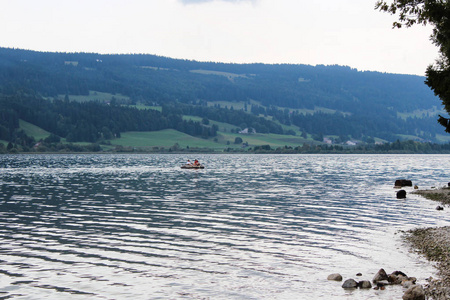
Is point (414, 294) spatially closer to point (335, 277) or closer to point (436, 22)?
point (335, 277)

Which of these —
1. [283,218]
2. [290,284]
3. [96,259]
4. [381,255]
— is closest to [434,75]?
[283,218]

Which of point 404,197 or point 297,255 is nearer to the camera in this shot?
point 297,255

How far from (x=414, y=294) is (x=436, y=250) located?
10.7 metres

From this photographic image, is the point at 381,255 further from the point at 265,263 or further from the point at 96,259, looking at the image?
the point at 96,259

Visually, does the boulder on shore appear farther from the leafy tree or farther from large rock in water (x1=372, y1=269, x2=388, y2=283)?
the leafy tree

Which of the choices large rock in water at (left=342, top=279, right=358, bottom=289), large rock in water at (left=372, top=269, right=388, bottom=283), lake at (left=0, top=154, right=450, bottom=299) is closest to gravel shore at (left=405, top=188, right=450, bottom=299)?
lake at (left=0, top=154, right=450, bottom=299)

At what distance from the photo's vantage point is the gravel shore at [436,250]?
21.4 meters

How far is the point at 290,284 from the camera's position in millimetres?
23391

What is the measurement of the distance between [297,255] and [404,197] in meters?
38.5

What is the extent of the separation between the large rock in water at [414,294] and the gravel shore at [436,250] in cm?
55

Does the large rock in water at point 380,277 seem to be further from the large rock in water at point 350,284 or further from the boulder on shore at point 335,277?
the boulder on shore at point 335,277

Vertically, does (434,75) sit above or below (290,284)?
above

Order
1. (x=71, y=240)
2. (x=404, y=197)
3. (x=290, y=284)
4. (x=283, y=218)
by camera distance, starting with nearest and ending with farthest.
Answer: (x=290, y=284)
(x=71, y=240)
(x=283, y=218)
(x=404, y=197)

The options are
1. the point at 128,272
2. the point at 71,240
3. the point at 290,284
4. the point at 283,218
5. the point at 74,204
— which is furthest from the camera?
the point at 74,204
